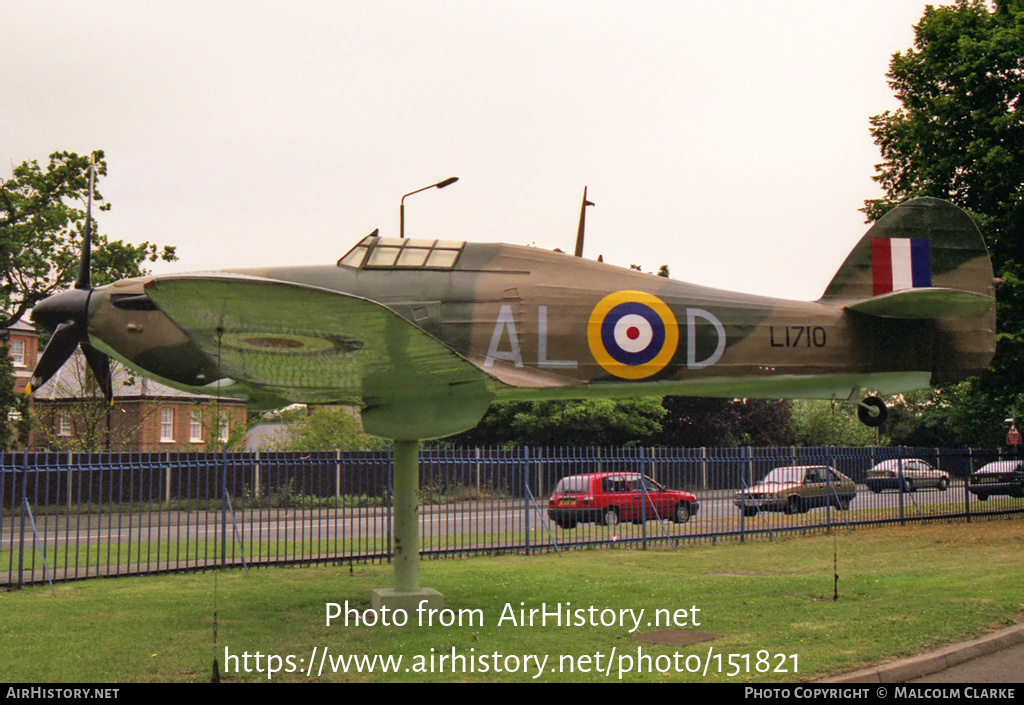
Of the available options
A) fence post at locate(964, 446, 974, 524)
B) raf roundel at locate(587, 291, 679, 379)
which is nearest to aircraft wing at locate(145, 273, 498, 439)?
raf roundel at locate(587, 291, 679, 379)

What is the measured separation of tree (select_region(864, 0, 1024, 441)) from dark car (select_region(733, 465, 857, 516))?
14.4ft

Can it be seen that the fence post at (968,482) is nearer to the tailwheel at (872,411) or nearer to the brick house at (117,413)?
the tailwheel at (872,411)

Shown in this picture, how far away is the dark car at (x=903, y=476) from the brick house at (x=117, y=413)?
786 inches

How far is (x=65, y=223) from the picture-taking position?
113 feet

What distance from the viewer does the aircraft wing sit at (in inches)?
255

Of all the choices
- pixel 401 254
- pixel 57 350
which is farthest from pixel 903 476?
pixel 57 350

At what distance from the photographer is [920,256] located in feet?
35.8

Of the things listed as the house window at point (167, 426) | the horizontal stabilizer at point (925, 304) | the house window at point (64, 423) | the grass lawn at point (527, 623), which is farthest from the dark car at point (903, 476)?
the house window at point (167, 426)

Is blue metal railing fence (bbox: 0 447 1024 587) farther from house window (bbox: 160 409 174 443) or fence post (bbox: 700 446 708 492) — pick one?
house window (bbox: 160 409 174 443)

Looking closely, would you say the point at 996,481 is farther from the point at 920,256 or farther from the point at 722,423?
the point at 722,423

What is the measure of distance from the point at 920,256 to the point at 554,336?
521cm

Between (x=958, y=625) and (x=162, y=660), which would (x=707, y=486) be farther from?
(x=162, y=660)

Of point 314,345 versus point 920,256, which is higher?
point 920,256

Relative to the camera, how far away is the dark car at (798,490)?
72.8 ft
